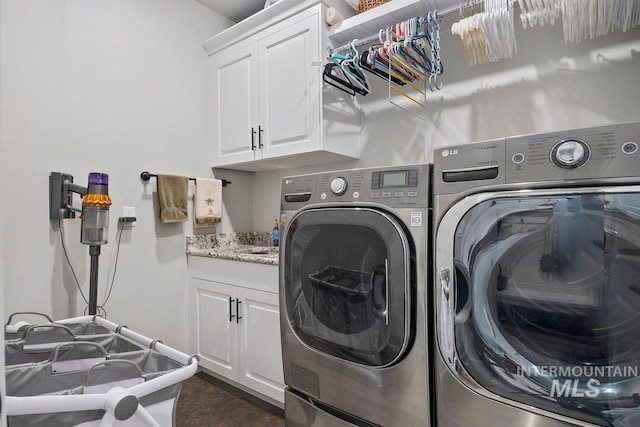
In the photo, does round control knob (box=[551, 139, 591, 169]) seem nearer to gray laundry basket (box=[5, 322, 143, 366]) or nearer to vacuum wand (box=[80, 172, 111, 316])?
gray laundry basket (box=[5, 322, 143, 366])

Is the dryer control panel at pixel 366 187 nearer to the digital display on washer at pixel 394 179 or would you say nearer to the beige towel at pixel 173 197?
the digital display on washer at pixel 394 179

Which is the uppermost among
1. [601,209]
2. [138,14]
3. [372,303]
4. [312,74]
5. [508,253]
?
[138,14]

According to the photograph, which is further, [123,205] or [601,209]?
[123,205]

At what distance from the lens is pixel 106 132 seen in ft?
7.00

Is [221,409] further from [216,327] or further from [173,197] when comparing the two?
[173,197]

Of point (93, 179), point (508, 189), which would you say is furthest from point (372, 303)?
point (93, 179)

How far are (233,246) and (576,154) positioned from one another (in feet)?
7.67

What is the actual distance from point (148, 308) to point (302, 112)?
163cm

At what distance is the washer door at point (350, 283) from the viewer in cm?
121

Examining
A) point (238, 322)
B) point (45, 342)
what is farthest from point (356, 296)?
point (45, 342)

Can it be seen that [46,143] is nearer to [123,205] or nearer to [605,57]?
[123,205]

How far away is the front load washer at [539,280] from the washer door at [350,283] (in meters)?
0.14

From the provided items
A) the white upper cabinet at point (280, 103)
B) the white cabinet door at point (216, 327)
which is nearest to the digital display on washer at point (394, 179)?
the white upper cabinet at point (280, 103)

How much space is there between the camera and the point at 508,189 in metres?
1.02
